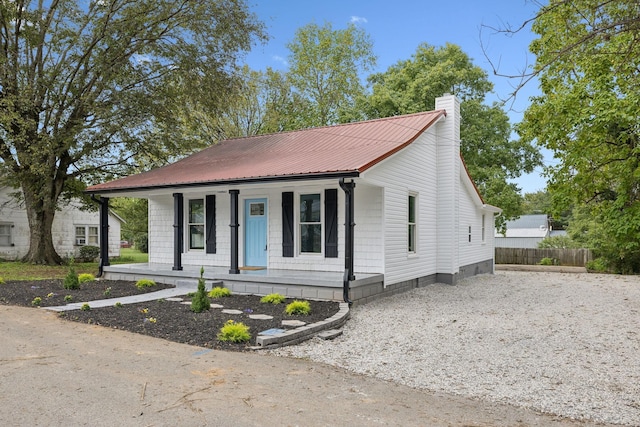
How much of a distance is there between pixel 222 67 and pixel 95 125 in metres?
5.75

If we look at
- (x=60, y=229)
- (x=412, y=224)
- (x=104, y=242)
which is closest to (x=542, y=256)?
(x=412, y=224)

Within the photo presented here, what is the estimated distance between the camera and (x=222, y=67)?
20.3m

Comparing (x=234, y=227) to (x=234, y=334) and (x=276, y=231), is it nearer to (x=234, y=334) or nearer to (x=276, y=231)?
(x=276, y=231)

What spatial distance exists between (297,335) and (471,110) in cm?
2106

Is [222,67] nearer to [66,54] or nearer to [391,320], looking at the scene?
[66,54]

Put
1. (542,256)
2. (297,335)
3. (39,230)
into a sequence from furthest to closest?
(542,256), (39,230), (297,335)

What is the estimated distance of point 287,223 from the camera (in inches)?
479

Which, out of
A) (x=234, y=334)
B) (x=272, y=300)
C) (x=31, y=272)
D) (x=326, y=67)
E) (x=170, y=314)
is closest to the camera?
(x=234, y=334)

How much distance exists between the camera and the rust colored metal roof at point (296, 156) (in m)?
10.3

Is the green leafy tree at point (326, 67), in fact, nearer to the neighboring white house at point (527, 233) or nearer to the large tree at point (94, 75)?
the large tree at point (94, 75)

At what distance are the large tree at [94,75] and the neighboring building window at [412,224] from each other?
1150cm

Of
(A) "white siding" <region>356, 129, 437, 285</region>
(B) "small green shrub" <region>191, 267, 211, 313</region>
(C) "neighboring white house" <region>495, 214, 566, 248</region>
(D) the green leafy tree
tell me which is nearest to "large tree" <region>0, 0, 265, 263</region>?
(A) "white siding" <region>356, 129, 437, 285</region>

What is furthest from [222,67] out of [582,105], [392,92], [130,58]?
[582,105]

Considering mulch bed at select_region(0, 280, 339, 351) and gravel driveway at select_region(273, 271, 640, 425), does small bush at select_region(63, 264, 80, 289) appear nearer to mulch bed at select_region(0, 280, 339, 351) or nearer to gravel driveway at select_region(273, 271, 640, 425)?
mulch bed at select_region(0, 280, 339, 351)
